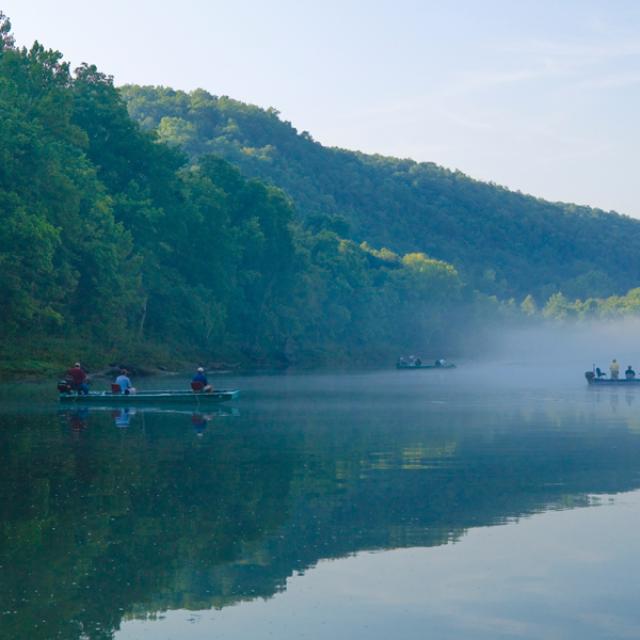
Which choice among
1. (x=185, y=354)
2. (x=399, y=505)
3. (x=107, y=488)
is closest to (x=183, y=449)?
(x=107, y=488)

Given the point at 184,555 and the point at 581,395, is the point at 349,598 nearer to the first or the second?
the point at 184,555

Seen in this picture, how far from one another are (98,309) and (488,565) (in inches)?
3013

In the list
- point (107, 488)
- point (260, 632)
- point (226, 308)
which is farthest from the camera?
point (226, 308)

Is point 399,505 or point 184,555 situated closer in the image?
point 184,555

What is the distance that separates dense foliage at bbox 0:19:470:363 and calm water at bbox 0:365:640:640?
129ft

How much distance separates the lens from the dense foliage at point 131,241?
80.3 metres

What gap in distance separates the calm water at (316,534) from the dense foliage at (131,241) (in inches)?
1548

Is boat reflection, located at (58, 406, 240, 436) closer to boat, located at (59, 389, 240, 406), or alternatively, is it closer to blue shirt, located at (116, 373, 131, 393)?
boat, located at (59, 389, 240, 406)

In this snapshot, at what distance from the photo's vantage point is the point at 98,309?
93000 mm

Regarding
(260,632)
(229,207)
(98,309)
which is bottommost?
(260,632)

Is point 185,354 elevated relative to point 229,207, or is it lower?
lower

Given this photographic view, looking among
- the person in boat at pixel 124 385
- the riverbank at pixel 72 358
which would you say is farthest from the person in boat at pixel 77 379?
the riverbank at pixel 72 358

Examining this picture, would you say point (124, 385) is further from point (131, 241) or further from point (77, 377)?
point (131, 241)

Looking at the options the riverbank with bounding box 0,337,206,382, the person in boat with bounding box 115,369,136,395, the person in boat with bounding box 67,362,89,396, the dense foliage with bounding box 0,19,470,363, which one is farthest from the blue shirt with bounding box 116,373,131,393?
the riverbank with bounding box 0,337,206,382
